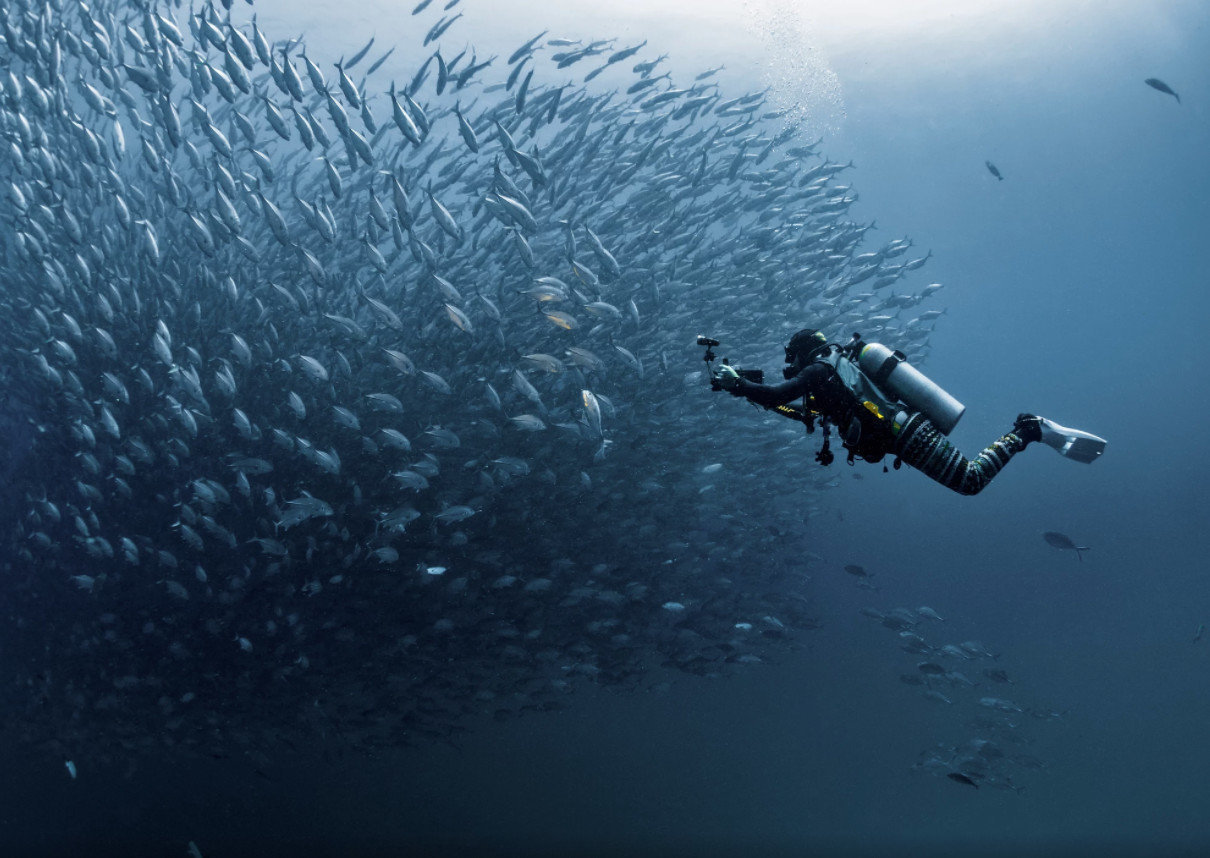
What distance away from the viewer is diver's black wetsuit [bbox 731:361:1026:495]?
440 cm

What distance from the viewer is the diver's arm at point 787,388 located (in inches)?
172

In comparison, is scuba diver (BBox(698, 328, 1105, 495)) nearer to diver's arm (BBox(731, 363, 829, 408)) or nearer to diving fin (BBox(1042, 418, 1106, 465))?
diver's arm (BBox(731, 363, 829, 408))

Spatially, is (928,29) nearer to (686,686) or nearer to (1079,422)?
(686,686)

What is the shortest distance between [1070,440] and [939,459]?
1.10 meters

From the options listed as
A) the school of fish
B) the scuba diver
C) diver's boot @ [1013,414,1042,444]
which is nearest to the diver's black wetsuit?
the scuba diver

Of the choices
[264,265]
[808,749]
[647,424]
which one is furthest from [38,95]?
[808,749]

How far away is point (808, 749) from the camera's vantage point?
1773 inches

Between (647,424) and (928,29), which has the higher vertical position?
(928,29)

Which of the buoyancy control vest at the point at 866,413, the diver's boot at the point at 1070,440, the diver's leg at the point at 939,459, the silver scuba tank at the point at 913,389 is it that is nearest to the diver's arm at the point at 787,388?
Result: the buoyancy control vest at the point at 866,413

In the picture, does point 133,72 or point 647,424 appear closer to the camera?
point 133,72

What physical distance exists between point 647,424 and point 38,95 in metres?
9.02

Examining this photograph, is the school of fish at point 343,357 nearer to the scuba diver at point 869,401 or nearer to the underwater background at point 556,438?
the underwater background at point 556,438

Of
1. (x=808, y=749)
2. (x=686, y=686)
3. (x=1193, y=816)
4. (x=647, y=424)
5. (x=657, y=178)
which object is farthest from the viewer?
(x=1193, y=816)

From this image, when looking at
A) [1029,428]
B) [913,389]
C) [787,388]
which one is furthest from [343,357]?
[1029,428]
